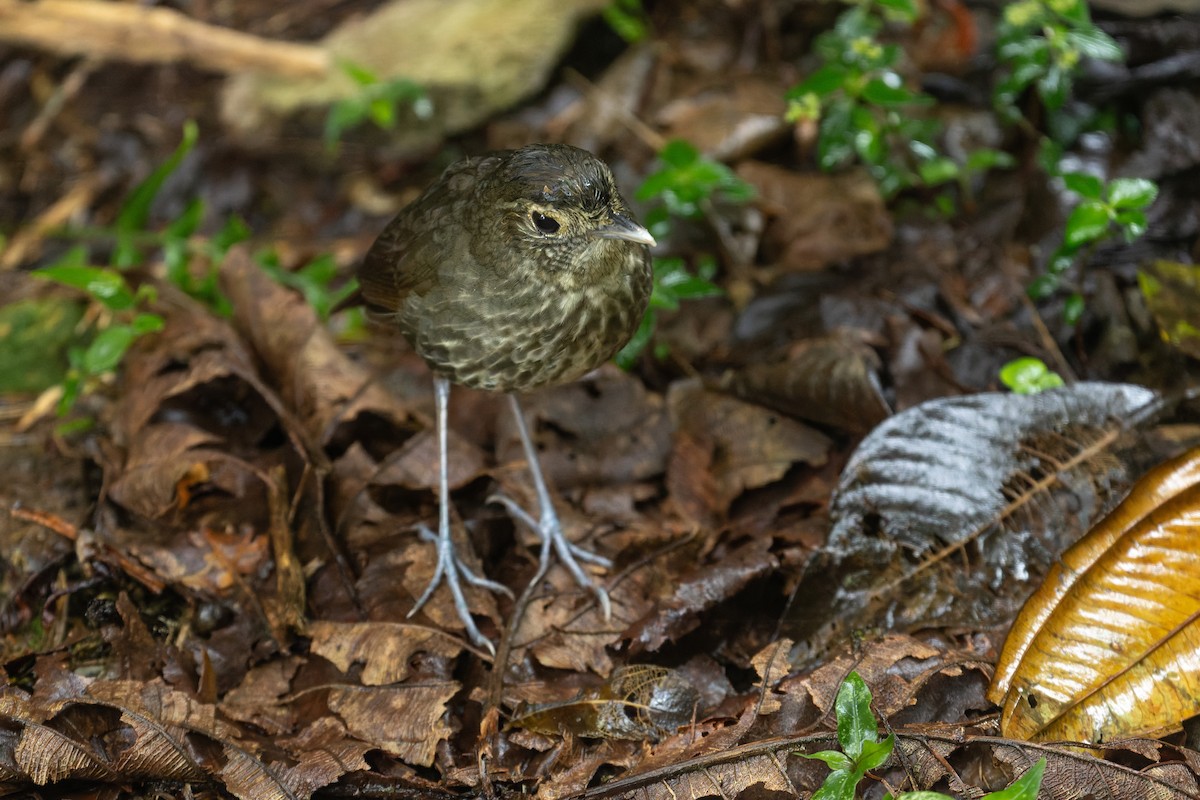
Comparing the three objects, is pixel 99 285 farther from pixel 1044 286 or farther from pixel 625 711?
pixel 1044 286

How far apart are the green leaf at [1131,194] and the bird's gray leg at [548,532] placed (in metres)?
2.14

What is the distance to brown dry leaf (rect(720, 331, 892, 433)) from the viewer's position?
3.84 meters

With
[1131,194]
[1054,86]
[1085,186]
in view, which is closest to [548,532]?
[1085,186]

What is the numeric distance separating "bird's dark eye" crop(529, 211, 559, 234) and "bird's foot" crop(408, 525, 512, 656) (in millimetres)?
1128

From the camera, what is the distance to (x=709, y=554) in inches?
146

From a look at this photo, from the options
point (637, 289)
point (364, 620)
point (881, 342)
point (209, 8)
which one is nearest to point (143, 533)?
point (364, 620)

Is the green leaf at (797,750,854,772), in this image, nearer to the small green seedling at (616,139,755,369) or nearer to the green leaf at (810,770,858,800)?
the green leaf at (810,770,858,800)

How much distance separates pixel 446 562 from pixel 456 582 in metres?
0.09

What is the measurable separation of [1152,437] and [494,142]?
3803mm

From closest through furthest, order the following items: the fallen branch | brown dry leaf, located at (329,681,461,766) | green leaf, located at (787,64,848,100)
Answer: brown dry leaf, located at (329,681,461,766)
green leaf, located at (787,64,848,100)
the fallen branch

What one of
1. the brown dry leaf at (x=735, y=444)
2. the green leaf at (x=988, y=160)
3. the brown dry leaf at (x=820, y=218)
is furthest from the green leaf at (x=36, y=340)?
the green leaf at (x=988, y=160)

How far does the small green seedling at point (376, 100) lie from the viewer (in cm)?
565

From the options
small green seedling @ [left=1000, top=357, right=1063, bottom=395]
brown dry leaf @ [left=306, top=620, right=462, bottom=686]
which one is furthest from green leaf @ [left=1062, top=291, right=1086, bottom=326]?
brown dry leaf @ [left=306, top=620, right=462, bottom=686]

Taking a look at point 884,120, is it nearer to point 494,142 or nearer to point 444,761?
point 494,142
